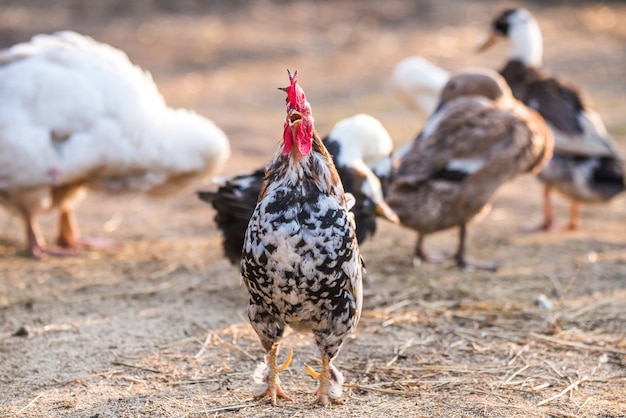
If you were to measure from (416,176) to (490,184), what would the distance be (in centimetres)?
57

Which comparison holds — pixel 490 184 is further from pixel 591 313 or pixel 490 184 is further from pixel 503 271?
pixel 591 313

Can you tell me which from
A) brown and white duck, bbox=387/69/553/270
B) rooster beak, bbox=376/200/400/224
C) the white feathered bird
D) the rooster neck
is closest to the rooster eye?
the rooster neck

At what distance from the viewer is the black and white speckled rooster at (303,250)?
3500 mm

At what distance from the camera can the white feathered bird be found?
19.2 ft

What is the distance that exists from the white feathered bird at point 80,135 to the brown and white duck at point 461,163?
169 cm

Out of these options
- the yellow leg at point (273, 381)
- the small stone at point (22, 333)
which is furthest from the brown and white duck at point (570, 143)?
the small stone at point (22, 333)

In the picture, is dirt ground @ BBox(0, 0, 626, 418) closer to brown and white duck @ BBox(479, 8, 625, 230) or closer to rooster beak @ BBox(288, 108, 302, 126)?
brown and white duck @ BBox(479, 8, 625, 230)

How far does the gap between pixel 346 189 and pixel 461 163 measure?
3.31 ft

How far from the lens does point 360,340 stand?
467cm

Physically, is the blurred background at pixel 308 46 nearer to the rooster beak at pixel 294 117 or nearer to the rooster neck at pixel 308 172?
the rooster neck at pixel 308 172

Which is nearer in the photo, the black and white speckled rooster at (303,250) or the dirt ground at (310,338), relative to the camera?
the black and white speckled rooster at (303,250)

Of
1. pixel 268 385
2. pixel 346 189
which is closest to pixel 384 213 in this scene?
pixel 346 189

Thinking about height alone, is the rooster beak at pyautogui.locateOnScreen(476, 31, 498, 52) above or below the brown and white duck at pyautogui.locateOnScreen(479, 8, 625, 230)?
above

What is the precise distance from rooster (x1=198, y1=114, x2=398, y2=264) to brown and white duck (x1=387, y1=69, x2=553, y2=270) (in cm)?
26
